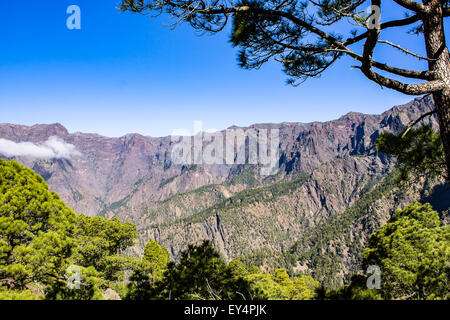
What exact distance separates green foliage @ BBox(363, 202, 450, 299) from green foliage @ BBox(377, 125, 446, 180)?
346cm

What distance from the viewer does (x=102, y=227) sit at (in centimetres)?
2106

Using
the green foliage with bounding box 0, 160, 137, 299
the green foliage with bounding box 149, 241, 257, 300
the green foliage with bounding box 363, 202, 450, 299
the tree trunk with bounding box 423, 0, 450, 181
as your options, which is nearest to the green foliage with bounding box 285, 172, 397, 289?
the green foliage with bounding box 363, 202, 450, 299

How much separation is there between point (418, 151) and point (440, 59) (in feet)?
9.65

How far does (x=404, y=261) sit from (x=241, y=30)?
10.7 metres

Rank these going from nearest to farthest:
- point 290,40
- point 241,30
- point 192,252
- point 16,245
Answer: point 241,30
point 290,40
point 16,245
point 192,252

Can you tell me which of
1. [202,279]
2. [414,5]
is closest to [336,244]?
[202,279]

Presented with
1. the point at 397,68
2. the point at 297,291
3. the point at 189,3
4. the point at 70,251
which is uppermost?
the point at 189,3

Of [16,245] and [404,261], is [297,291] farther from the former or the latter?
[16,245]

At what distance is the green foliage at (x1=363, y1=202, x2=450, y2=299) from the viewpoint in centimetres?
791

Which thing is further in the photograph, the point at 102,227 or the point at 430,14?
the point at 102,227

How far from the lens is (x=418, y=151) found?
258 inches

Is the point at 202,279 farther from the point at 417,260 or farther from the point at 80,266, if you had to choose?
the point at 417,260

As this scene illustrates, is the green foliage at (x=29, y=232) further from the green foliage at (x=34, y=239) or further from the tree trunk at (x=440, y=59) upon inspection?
the tree trunk at (x=440, y=59)
